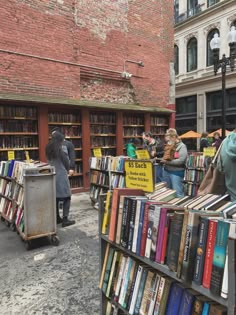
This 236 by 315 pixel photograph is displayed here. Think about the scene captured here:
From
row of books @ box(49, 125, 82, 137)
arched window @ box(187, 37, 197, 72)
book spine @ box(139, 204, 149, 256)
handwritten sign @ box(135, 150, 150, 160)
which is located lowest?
book spine @ box(139, 204, 149, 256)

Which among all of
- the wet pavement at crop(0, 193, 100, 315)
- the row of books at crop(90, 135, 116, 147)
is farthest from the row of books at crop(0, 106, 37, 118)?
the wet pavement at crop(0, 193, 100, 315)

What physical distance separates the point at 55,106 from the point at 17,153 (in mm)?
1600

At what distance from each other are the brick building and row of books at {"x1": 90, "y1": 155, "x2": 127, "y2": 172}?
1.52 meters

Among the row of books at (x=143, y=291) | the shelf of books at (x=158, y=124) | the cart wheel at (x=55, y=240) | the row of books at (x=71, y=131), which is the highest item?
the shelf of books at (x=158, y=124)

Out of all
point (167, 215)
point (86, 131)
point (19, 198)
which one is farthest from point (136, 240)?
point (86, 131)

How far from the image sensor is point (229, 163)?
2.63 m

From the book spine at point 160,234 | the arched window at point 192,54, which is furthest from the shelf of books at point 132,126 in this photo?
the arched window at point 192,54

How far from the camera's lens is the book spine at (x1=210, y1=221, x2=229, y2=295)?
1.29 metres

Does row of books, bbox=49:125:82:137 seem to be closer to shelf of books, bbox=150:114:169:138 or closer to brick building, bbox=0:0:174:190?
brick building, bbox=0:0:174:190

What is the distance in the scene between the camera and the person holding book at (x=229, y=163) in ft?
8.48

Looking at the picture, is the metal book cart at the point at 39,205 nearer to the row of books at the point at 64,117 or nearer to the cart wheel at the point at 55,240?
the cart wheel at the point at 55,240

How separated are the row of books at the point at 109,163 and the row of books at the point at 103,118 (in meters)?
2.06

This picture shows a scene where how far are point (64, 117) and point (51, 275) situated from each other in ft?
17.6

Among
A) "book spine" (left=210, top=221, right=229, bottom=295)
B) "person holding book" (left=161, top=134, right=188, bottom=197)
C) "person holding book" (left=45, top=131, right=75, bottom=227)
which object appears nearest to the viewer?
"book spine" (left=210, top=221, right=229, bottom=295)
